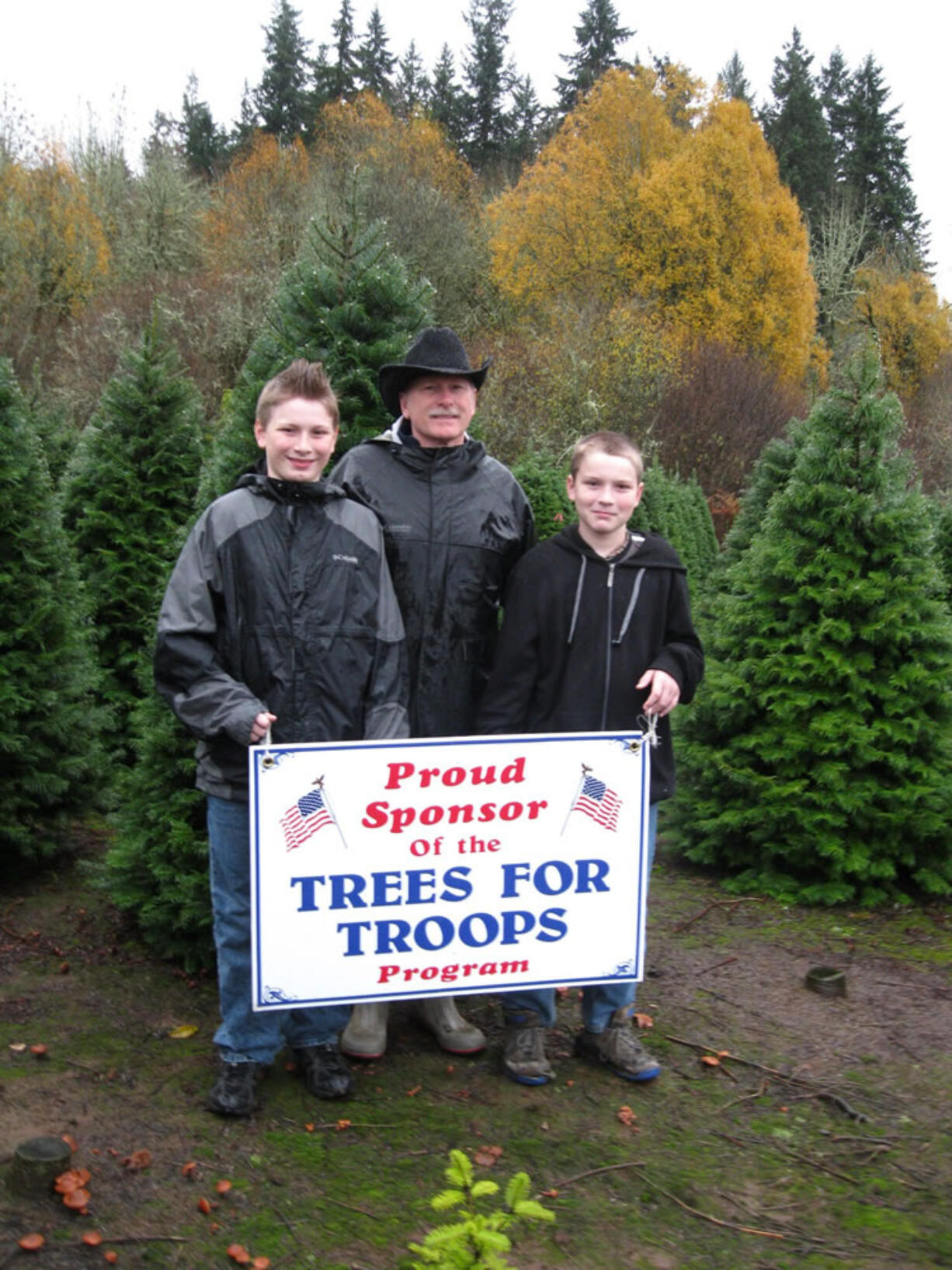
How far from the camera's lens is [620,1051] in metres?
3.76

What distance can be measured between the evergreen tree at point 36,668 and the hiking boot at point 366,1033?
6.45 feet

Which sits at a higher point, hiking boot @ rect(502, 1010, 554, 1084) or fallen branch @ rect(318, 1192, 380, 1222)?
hiking boot @ rect(502, 1010, 554, 1084)

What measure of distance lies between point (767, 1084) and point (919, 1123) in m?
0.47

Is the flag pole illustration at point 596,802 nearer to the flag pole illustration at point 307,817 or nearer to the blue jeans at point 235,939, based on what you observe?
the flag pole illustration at point 307,817

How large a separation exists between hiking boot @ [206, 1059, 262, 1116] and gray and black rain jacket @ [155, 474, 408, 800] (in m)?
0.82

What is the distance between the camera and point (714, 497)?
23062 millimetres

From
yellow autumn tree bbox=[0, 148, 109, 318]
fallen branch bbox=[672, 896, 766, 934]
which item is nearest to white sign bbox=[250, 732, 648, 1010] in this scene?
fallen branch bbox=[672, 896, 766, 934]

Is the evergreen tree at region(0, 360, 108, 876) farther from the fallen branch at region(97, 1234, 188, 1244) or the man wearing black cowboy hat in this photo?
the fallen branch at region(97, 1234, 188, 1244)

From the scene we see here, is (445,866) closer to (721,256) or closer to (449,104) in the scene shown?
(721,256)

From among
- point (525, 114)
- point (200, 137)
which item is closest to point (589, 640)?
point (200, 137)

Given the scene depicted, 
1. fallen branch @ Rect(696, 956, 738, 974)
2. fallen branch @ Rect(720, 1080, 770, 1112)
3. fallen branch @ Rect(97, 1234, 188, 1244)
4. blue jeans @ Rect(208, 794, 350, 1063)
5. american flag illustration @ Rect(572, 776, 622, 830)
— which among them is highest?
american flag illustration @ Rect(572, 776, 622, 830)

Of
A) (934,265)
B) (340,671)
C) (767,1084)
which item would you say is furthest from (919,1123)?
(934,265)

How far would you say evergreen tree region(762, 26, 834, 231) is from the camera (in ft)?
150

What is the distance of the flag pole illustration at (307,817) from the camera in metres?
3.19
